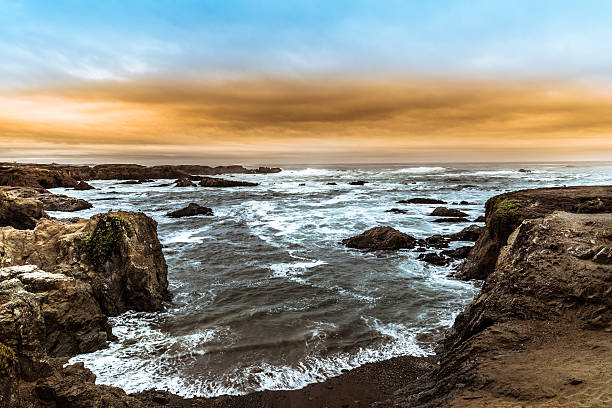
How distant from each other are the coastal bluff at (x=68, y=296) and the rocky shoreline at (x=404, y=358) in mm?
25

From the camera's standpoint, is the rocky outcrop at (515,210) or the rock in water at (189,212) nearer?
the rocky outcrop at (515,210)

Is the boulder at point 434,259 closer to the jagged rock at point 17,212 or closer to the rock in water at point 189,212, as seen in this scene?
the rock in water at point 189,212

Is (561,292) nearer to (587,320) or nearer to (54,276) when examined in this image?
(587,320)

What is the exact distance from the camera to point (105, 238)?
11766 mm

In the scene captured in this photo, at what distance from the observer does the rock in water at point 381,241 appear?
67.9 ft

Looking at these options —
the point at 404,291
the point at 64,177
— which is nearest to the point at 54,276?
the point at 404,291

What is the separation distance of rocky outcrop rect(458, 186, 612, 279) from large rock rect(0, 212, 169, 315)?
13.2 m

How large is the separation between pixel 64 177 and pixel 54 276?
68.9 meters

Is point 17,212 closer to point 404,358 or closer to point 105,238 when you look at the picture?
point 105,238

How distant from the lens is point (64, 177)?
65.4 meters

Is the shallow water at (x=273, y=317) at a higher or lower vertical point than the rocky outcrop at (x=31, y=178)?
lower

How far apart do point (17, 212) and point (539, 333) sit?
27.0m

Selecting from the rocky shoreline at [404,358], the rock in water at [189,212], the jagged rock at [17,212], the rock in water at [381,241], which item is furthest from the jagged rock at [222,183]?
the rocky shoreline at [404,358]

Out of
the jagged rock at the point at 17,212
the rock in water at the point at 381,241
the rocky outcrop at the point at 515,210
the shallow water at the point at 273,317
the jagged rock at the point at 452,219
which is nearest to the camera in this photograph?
the shallow water at the point at 273,317
